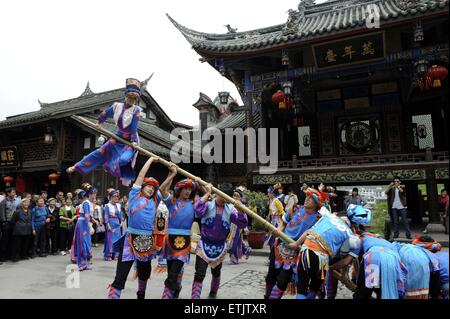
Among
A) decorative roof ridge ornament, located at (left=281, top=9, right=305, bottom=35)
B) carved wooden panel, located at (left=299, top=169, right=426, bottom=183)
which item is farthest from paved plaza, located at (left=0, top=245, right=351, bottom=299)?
decorative roof ridge ornament, located at (left=281, top=9, right=305, bottom=35)

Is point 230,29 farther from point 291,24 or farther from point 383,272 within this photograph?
point 383,272

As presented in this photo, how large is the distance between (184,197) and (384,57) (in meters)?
9.65

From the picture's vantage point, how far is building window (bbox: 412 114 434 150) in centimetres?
1320

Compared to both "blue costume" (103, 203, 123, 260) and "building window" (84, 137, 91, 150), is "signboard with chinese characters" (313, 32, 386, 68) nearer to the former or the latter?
"blue costume" (103, 203, 123, 260)

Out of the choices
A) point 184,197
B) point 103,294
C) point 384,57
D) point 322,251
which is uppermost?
Result: point 384,57

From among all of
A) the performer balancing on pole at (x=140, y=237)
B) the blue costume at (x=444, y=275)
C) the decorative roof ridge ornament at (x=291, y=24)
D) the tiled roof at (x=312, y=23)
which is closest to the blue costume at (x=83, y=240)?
the performer balancing on pole at (x=140, y=237)

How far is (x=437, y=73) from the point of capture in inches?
408

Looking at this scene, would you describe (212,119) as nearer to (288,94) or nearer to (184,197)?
(288,94)

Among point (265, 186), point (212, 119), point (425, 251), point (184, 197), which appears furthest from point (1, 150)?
point (425, 251)

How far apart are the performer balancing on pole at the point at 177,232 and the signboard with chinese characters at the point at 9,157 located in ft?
51.4

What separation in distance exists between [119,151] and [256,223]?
6.59 m

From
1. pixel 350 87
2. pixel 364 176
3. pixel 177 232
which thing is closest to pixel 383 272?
pixel 177 232

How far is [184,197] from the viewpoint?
494 centimetres

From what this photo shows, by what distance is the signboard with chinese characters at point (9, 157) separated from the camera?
17.0m
